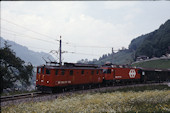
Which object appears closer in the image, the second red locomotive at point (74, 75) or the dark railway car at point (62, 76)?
the dark railway car at point (62, 76)

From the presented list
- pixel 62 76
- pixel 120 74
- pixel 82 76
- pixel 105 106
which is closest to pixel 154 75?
pixel 120 74

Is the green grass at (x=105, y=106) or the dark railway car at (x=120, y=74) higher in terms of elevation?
the dark railway car at (x=120, y=74)

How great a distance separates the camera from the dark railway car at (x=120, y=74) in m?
31.9

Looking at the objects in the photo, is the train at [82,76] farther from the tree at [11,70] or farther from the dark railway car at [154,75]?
the tree at [11,70]

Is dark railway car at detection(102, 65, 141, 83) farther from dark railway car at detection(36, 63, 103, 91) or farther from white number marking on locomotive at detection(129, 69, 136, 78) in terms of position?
dark railway car at detection(36, 63, 103, 91)

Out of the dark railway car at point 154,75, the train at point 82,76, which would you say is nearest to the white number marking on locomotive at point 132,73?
the train at point 82,76

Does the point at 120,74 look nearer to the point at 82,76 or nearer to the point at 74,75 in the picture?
the point at 82,76

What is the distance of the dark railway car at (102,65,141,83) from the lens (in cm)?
3192

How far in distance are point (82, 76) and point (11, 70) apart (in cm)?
1738

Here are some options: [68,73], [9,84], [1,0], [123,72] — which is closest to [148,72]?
[123,72]

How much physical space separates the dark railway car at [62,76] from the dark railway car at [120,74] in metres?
5.27

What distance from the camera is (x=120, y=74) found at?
3403 centimetres

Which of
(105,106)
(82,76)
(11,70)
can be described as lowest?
(105,106)

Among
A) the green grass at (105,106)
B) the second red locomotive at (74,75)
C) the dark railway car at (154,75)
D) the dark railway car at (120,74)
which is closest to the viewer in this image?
the green grass at (105,106)
